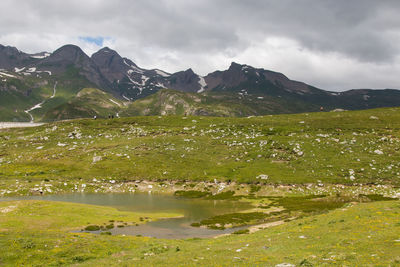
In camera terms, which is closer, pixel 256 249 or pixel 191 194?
pixel 256 249

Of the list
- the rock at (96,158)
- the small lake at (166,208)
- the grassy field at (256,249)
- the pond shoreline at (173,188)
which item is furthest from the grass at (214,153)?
the grassy field at (256,249)

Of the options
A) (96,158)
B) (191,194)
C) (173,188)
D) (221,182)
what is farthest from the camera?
(96,158)

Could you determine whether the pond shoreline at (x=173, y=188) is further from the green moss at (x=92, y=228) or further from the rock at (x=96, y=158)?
the green moss at (x=92, y=228)

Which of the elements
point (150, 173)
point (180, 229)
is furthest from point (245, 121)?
point (180, 229)

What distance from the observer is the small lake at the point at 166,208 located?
45469 millimetres

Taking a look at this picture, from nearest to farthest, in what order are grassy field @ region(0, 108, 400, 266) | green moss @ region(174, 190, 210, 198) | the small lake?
1. grassy field @ region(0, 108, 400, 266)
2. the small lake
3. green moss @ region(174, 190, 210, 198)

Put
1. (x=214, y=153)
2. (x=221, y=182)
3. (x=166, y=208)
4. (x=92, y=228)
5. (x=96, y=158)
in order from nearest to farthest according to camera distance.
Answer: (x=92, y=228) < (x=166, y=208) < (x=221, y=182) < (x=96, y=158) < (x=214, y=153)

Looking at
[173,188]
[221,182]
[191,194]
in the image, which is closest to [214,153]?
[221,182]

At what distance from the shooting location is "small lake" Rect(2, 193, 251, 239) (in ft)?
149

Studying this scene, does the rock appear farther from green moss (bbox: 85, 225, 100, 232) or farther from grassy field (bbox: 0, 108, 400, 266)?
green moss (bbox: 85, 225, 100, 232)

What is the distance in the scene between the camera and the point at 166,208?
217 ft

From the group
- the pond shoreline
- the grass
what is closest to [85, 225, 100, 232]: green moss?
the pond shoreline

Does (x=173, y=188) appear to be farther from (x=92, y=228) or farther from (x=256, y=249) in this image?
(x=256, y=249)

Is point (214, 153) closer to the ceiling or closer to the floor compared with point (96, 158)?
closer to the ceiling
